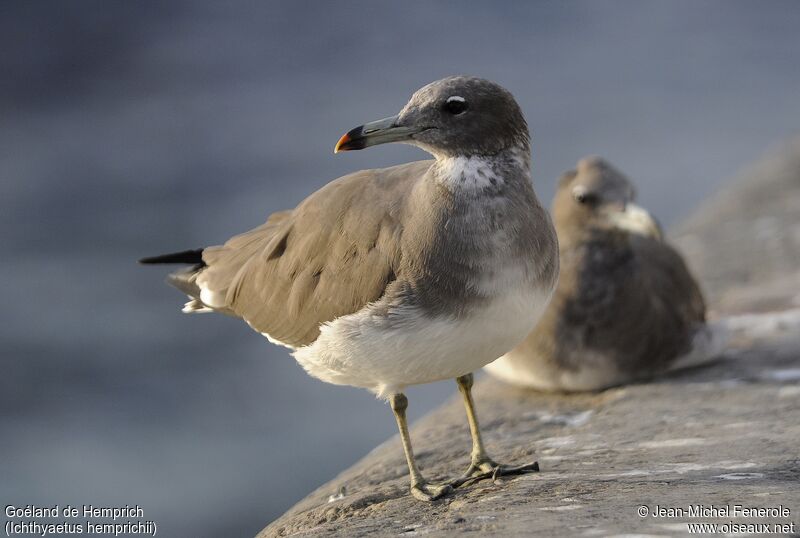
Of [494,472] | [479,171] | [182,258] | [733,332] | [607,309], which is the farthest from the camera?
[733,332]

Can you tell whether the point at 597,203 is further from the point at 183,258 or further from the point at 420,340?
the point at 420,340

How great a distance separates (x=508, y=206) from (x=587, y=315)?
212cm

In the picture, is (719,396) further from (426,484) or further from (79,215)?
(79,215)

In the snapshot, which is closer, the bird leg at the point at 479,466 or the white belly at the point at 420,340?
the white belly at the point at 420,340

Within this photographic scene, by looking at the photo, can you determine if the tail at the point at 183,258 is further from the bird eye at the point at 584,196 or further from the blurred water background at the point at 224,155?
the blurred water background at the point at 224,155

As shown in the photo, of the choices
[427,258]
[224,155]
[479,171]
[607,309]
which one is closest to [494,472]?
[427,258]

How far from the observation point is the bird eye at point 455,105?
441cm

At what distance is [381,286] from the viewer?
436 centimetres

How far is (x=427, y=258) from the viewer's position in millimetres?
4266

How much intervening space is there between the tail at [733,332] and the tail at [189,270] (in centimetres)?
266

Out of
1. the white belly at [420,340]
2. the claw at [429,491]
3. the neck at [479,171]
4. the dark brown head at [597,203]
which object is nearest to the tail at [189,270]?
the white belly at [420,340]

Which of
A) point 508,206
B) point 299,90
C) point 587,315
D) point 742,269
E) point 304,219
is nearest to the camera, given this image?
point 508,206

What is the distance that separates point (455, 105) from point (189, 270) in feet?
6.33

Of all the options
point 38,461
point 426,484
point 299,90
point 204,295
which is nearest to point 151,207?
point 299,90
